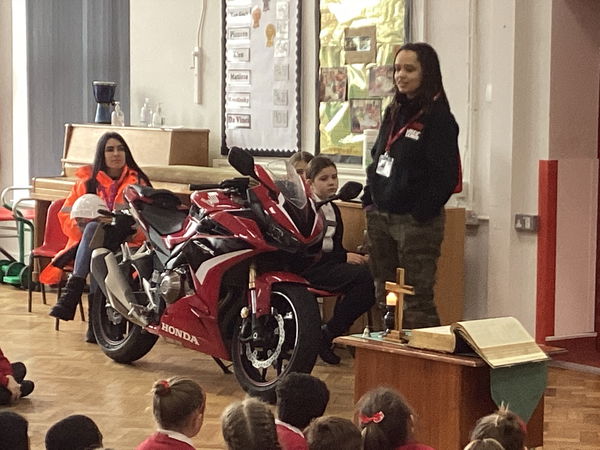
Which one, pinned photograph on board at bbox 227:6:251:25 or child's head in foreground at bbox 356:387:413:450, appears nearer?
child's head in foreground at bbox 356:387:413:450

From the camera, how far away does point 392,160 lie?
5875 millimetres

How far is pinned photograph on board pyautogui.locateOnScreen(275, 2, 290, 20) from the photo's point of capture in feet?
25.7

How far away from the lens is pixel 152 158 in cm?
842

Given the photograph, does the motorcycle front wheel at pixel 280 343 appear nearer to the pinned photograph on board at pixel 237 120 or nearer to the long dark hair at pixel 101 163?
the long dark hair at pixel 101 163

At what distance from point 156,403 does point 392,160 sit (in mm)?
2708

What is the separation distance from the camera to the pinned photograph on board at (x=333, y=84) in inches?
296

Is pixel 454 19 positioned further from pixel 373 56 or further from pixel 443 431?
pixel 443 431

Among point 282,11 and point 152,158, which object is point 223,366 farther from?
point 282,11

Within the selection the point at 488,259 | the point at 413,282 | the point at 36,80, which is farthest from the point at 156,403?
the point at 36,80

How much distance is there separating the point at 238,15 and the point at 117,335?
2.63 m

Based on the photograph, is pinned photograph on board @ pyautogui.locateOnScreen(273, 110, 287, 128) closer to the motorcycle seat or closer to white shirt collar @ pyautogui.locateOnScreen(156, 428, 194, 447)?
the motorcycle seat

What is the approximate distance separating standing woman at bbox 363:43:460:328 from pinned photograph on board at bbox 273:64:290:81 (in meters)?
2.05

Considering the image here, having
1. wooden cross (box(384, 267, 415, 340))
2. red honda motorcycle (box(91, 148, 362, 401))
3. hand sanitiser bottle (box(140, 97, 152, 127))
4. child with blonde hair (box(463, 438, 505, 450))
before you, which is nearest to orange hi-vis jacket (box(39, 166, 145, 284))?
red honda motorcycle (box(91, 148, 362, 401))

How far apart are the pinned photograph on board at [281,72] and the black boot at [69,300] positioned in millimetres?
1911
